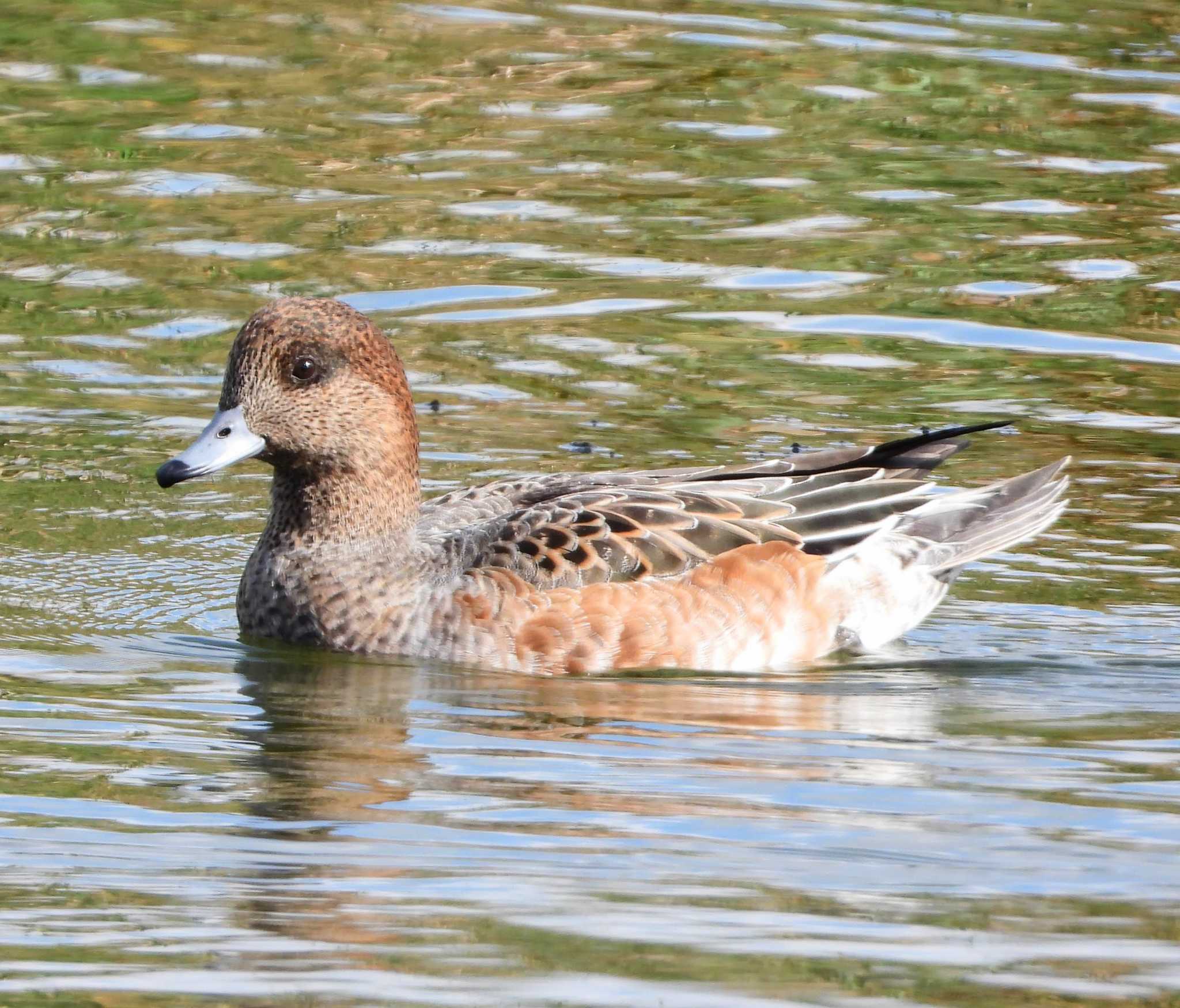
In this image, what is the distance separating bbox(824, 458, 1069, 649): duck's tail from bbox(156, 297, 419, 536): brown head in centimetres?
159

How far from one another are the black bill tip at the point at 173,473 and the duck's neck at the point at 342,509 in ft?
2.29

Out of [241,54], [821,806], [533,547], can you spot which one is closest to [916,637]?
[533,547]

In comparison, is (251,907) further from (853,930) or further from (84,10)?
(84,10)

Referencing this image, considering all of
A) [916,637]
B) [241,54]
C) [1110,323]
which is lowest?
[916,637]

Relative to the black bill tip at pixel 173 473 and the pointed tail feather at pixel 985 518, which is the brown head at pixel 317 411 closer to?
the black bill tip at pixel 173 473

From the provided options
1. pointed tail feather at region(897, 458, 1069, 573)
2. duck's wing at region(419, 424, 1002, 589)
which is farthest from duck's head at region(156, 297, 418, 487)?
pointed tail feather at region(897, 458, 1069, 573)

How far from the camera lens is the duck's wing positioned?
7910 mm

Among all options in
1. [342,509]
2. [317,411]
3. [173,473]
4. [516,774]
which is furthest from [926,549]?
[173,473]

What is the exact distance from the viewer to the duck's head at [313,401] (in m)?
7.92

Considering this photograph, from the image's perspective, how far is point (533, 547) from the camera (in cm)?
789

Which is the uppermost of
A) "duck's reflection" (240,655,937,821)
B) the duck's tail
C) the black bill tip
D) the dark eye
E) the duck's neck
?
the dark eye

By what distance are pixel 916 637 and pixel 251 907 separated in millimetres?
3720

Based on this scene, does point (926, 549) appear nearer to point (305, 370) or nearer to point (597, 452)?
point (597, 452)

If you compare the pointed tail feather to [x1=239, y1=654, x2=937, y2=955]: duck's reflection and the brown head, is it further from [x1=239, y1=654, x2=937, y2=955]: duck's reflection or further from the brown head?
the brown head
